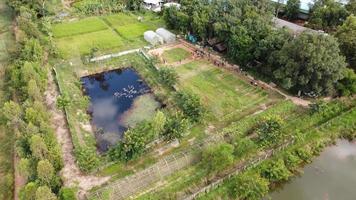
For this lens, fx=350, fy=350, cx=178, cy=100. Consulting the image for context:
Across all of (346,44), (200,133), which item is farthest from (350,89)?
(200,133)

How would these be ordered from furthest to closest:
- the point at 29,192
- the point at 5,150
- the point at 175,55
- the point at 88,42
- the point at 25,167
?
the point at 88,42 → the point at 175,55 → the point at 5,150 → the point at 25,167 → the point at 29,192

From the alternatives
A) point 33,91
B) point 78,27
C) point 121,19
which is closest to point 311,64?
point 33,91

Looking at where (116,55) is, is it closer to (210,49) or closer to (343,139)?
(210,49)

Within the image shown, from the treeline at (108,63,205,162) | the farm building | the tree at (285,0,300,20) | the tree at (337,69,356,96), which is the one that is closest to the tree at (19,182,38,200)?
the treeline at (108,63,205,162)

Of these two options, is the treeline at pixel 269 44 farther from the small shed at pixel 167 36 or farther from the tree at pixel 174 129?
the tree at pixel 174 129

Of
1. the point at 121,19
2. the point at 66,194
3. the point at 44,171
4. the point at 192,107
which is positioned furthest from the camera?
the point at 121,19

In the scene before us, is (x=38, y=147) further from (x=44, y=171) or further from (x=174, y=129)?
(x=174, y=129)
